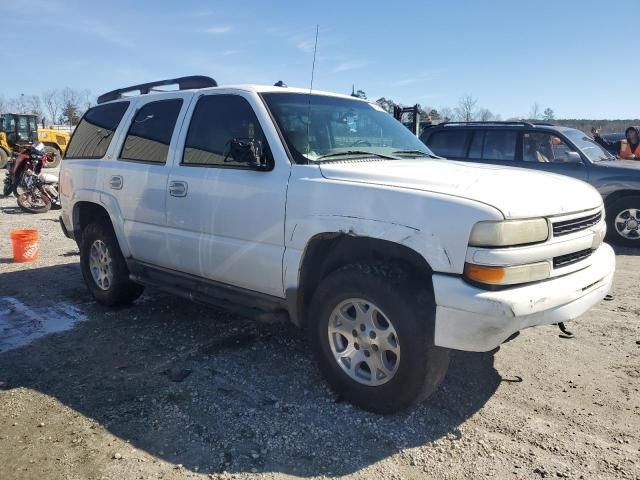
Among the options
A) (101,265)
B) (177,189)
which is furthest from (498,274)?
(101,265)

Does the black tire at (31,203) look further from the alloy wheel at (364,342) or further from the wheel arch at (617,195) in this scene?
the wheel arch at (617,195)

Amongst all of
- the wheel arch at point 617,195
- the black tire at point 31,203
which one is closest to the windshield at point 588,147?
the wheel arch at point 617,195

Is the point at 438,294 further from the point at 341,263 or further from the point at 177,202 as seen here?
the point at 177,202

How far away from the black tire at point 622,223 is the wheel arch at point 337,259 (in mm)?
6589

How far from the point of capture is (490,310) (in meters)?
2.55

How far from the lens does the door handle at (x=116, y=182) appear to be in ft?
15.3

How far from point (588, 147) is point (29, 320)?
850 centimetres

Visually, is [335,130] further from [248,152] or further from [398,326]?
[398,326]

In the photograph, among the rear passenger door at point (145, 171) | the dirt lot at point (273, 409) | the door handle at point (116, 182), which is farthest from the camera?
the door handle at point (116, 182)

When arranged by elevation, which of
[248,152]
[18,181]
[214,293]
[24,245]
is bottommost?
[24,245]

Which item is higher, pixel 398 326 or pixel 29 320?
pixel 398 326

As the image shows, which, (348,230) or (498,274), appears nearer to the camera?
(498,274)

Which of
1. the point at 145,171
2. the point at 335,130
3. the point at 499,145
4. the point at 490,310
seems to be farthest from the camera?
the point at 499,145

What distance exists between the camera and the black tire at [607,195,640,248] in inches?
314
